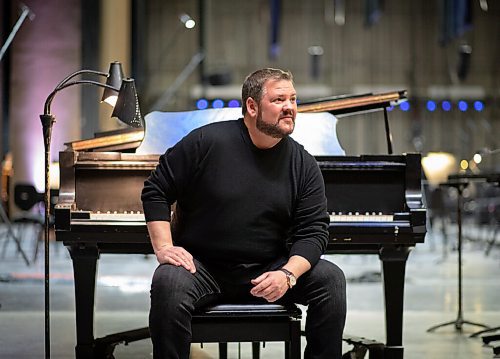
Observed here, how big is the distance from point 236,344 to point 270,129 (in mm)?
2173

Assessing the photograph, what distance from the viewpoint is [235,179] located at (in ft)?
10.3

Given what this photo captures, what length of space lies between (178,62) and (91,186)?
53.2 ft

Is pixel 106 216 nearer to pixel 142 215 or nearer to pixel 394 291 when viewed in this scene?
pixel 142 215

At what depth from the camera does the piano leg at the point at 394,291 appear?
3.95 meters

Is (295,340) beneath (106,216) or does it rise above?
beneath

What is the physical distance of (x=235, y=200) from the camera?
3.13 meters

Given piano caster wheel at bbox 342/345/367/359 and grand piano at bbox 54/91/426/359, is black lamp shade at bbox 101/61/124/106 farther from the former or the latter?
piano caster wheel at bbox 342/345/367/359

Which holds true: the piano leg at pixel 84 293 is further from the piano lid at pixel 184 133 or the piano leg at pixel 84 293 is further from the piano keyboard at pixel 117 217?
the piano lid at pixel 184 133

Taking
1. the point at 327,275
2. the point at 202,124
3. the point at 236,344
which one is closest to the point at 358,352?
the point at 236,344

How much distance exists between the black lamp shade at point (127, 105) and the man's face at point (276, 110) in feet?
2.68

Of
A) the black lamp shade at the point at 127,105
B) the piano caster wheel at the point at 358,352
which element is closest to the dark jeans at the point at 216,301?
the black lamp shade at the point at 127,105

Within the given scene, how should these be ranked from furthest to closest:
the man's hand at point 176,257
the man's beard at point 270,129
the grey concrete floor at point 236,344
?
the grey concrete floor at point 236,344 < the man's beard at point 270,129 < the man's hand at point 176,257

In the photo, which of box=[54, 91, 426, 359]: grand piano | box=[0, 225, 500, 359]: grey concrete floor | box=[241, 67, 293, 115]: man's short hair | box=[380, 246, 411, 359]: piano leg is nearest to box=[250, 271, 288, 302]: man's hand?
Result: box=[241, 67, 293, 115]: man's short hair

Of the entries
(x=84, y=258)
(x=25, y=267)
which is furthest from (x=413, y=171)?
(x=25, y=267)
